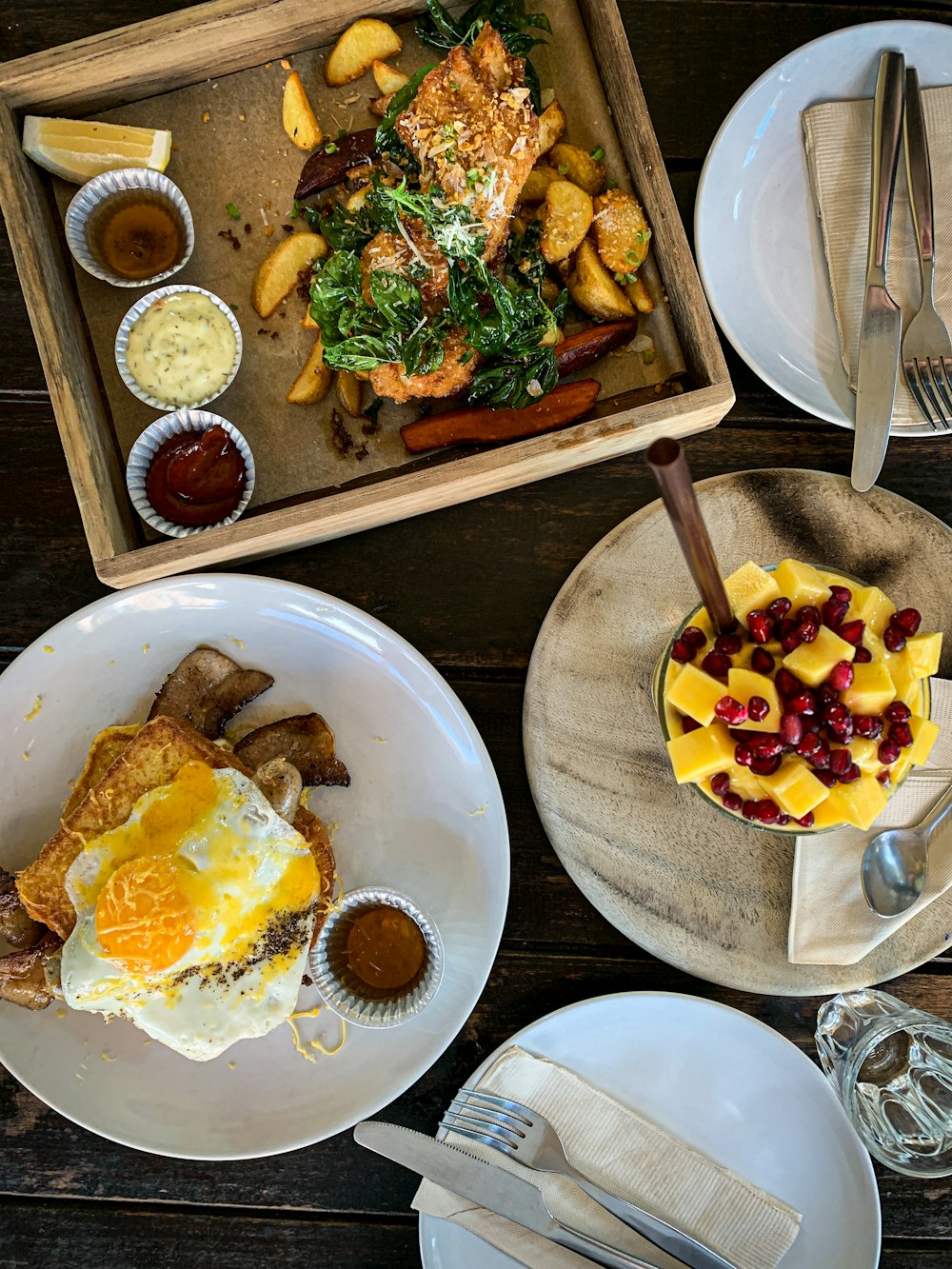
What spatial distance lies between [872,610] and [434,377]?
130 cm

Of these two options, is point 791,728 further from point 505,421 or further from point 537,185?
point 537,185

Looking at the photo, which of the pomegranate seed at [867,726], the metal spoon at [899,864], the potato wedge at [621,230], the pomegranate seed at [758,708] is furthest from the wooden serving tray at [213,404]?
the metal spoon at [899,864]

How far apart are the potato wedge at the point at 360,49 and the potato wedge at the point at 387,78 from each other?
0.10 ft

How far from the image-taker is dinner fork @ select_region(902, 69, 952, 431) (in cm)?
265

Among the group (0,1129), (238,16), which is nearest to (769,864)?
(0,1129)

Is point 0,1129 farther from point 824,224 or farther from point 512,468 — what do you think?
point 824,224

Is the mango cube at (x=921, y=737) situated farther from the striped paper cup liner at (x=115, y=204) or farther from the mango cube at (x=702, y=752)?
the striped paper cup liner at (x=115, y=204)

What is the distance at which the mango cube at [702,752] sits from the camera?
220cm

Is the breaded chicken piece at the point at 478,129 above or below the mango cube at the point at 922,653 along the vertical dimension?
above

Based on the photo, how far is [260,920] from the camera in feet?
8.09

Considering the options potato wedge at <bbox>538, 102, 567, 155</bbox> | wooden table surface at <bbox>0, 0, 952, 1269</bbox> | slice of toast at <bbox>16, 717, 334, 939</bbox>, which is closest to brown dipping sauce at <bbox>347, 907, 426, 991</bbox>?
slice of toast at <bbox>16, 717, 334, 939</bbox>

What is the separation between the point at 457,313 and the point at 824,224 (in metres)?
1.12

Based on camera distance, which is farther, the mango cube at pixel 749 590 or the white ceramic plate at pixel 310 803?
the white ceramic plate at pixel 310 803

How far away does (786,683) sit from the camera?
2.21 m
